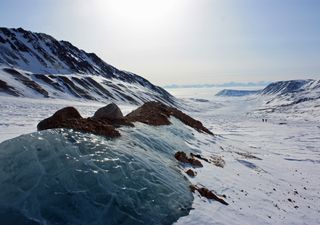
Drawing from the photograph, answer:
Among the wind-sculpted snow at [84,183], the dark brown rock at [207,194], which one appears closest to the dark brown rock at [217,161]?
the wind-sculpted snow at [84,183]

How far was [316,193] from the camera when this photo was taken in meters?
23.3

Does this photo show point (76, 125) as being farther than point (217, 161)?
No

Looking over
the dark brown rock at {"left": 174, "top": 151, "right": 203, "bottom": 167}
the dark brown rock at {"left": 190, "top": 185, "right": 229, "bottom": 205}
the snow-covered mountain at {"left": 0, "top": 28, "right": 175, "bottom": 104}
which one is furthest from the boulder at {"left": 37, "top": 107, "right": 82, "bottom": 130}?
the snow-covered mountain at {"left": 0, "top": 28, "right": 175, "bottom": 104}

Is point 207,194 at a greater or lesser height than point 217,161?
greater

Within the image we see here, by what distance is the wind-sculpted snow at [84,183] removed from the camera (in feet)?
41.7

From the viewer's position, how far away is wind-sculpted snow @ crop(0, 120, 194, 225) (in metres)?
12.7

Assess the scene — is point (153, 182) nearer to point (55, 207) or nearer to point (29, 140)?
point (55, 207)

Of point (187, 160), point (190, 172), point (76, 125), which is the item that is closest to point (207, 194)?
point (190, 172)

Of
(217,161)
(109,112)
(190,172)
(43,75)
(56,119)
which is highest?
(43,75)

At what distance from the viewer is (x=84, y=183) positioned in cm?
1432

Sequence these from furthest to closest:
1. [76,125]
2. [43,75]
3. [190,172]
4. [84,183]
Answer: [43,75] < [190,172] < [76,125] < [84,183]

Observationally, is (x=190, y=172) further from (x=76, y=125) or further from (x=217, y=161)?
(x=76, y=125)

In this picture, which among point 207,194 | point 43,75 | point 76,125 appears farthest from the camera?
point 43,75

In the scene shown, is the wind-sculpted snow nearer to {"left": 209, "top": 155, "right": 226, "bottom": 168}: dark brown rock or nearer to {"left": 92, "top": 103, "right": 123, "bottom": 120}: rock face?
{"left": 92, "top": 103, "right": 123, "bottom": 120}: rock face
